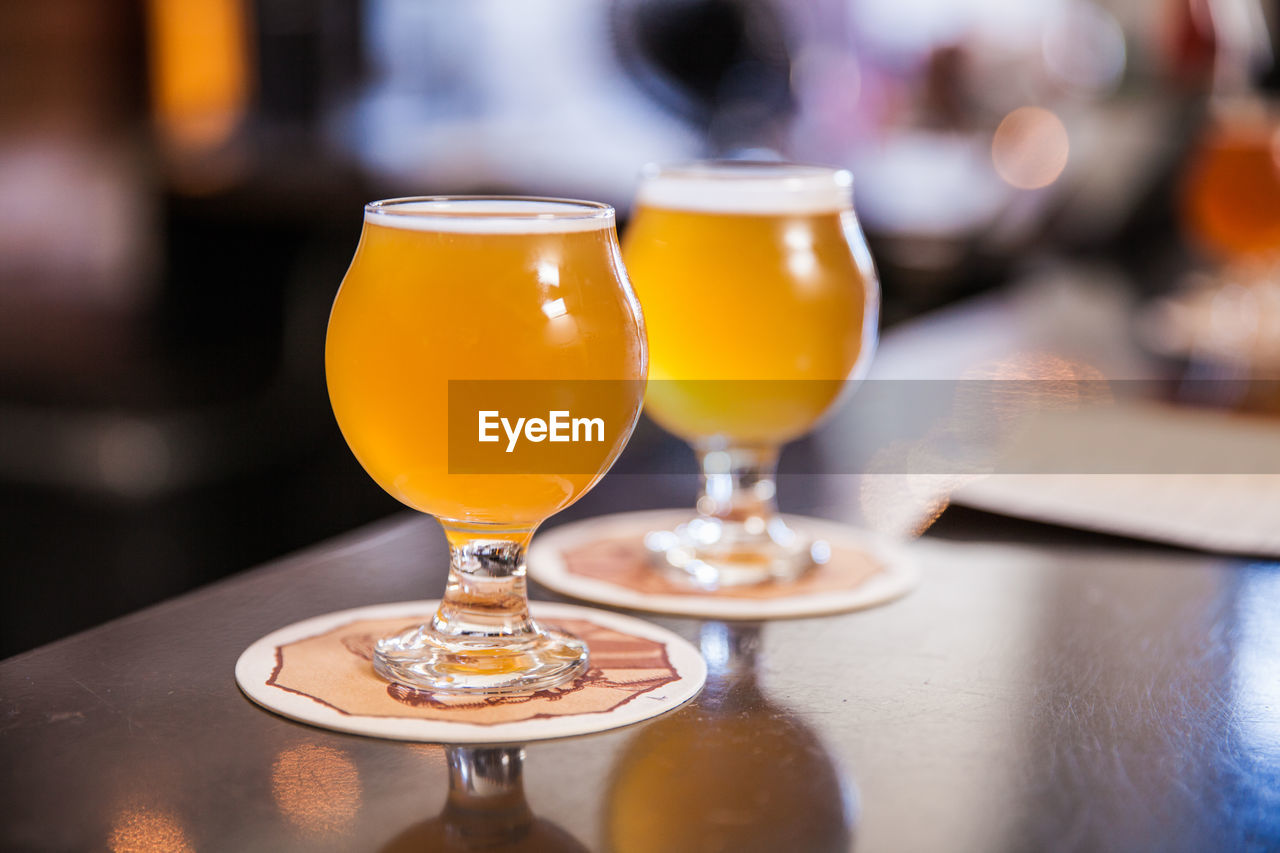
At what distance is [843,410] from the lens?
1416 mm

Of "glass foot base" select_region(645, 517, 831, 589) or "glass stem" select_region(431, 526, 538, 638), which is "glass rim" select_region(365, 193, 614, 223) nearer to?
"glass stem" select_region(431, 526, 538, 638)

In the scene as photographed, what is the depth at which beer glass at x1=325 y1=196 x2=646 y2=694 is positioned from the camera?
67 cm

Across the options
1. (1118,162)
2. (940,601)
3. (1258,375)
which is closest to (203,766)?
(940,601)

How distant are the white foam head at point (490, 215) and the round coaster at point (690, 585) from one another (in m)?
0.23

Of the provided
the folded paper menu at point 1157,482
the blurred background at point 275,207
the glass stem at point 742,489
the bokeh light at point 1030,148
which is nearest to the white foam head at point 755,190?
the glass stem at point 742,489

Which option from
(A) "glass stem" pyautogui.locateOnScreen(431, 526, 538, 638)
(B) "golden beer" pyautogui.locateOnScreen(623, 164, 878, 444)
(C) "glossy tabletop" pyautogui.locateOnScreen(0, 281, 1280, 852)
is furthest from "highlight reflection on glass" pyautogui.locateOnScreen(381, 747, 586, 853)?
(B) "golden beer" pyautogui.locateOnScreen(623, 164, 878, 444)

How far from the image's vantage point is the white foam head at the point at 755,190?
914 mm

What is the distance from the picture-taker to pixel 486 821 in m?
0.54

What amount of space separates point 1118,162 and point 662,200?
6.70ft
